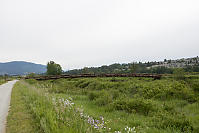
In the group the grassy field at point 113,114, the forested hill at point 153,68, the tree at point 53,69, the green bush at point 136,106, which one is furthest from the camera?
the tree at point 53,69

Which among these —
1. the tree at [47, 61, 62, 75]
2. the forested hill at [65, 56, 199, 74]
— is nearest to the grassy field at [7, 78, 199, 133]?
the forested hill at [65, 56, 199, 74]

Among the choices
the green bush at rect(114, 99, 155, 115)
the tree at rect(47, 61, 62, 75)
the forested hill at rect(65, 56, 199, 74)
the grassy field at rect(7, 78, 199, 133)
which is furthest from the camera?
the tree at rect(47, 61, 62, 75)

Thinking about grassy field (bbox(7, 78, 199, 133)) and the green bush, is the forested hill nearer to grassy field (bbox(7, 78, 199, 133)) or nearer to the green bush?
grassy field (bbox(7, 78, 199, 133))

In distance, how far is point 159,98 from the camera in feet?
35.1

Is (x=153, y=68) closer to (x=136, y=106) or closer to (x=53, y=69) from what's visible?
(x=53, y=69)

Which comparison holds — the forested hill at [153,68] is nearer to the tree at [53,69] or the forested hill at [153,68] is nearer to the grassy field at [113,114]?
the tree at [53,69]

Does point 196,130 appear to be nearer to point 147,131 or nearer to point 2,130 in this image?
point 147,131

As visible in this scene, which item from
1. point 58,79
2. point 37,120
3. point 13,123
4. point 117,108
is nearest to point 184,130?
point 117,108

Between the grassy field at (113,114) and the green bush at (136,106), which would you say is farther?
the green bush at (136,106)

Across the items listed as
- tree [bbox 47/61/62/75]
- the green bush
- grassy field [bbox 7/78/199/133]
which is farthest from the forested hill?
the green bush

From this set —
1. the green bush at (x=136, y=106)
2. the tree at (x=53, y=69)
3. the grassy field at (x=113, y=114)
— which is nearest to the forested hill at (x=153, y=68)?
the tree at (x=53, y=69)

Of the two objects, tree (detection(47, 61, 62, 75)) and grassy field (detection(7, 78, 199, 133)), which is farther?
tree (detection(47, 61, 62, 75))

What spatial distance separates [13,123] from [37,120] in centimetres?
83

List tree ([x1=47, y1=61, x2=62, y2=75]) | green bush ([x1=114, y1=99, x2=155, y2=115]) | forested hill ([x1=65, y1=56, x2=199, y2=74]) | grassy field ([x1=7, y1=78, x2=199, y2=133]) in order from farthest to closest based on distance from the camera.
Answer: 1. tree ([x1=47, y1=61, x2=62, y2=75])
2. forested hill ([x1=65, y1=56, x2=199, y2=74])
3. green bush ([x1=114, y1=99, x2=155, y2=115])
4. grassy field ([x1=7, y1=78, x2=199, y2=133])
